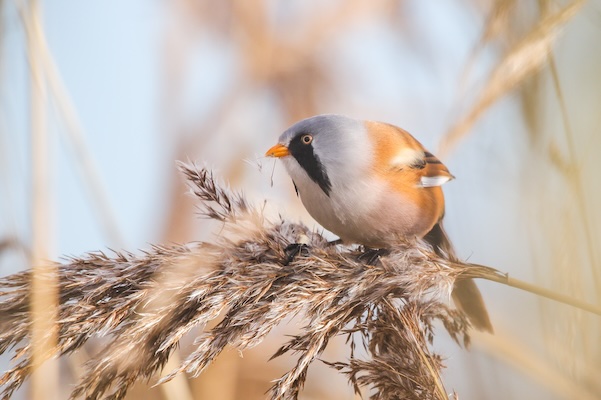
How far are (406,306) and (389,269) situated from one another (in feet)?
0.35

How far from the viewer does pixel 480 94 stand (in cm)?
212

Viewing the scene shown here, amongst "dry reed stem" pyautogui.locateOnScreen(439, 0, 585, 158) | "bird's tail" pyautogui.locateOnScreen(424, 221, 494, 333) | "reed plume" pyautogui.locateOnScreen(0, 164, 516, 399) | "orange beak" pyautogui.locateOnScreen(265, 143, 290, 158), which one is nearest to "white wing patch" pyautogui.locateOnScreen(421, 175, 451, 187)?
"bird's tail" pyautogui.locateOnScreen(424, 221, 494, 333)

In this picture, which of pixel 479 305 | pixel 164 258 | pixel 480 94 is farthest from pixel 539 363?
pixel 164 258

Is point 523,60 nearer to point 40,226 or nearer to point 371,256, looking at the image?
point 371,256

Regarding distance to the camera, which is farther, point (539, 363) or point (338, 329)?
point (539, 363)

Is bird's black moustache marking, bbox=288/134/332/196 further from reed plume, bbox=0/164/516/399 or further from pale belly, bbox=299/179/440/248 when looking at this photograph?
reed plume, bbox=0/164/516/399

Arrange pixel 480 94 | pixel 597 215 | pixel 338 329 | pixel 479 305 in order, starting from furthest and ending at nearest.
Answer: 1. pixel 479 305
2. pixel 480 94
3. pixel 597 215
4. pixel 338 329

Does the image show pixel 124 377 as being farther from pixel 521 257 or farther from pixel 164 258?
pixel 521 257

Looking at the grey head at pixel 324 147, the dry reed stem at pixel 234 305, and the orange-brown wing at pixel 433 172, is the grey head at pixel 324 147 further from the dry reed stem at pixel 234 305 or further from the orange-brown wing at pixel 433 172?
the dry reed stem at pixel 234 305

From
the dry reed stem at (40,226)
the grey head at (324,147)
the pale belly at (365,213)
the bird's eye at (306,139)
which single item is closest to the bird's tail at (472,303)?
the pale belly at (365,213)

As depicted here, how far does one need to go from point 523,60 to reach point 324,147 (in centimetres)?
74

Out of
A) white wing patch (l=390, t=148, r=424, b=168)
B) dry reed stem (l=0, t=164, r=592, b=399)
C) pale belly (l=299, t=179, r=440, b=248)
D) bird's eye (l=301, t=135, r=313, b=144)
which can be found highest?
bird's eye (l=301, t=135, r=313, b=144)

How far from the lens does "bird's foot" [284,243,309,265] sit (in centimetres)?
187

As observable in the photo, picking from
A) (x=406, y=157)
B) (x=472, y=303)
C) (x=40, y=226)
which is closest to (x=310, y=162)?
(x=406, y=157)
